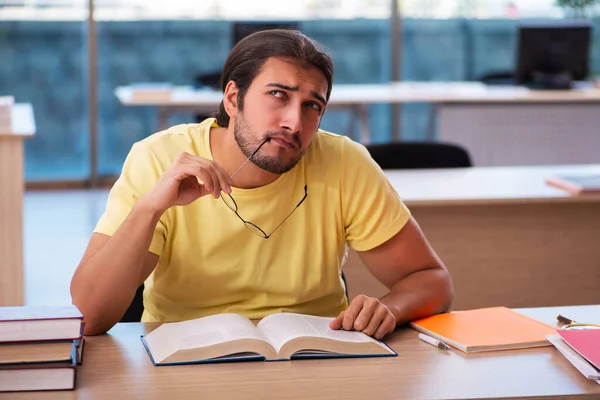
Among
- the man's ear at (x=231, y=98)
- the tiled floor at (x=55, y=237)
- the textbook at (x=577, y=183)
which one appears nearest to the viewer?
the man's ear at (x=231, y=98)

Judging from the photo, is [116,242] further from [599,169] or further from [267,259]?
[599,169]

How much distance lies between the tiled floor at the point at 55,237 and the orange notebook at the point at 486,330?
2.27 meters

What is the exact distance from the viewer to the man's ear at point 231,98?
6.42 ft

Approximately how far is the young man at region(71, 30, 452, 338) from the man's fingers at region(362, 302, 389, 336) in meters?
0.08

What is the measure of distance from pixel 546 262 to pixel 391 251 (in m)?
1.38

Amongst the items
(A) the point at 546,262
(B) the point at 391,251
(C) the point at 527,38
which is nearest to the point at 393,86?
(C) the point at 527,38

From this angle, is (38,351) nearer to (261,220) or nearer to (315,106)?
(261,220)

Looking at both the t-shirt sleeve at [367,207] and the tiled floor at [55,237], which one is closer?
the t-shirt sleeve at [367,207]

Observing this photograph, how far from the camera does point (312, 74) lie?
186cm

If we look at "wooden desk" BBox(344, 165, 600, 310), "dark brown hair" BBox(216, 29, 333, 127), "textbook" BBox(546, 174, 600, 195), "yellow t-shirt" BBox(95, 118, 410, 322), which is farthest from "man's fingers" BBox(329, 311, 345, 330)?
"textbook" BBox(546, 174, 600, 195)

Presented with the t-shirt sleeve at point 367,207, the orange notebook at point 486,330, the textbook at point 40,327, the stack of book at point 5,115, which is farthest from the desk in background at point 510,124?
the textbook at point 40,327

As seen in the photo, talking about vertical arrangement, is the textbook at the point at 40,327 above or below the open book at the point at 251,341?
above

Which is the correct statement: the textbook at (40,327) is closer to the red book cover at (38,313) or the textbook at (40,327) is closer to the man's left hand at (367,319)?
the red book cover at (38,313)

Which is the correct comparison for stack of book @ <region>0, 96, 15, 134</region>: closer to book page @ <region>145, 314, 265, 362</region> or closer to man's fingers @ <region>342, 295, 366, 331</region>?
book page @ <region>145, 314, 265, 362</region>
